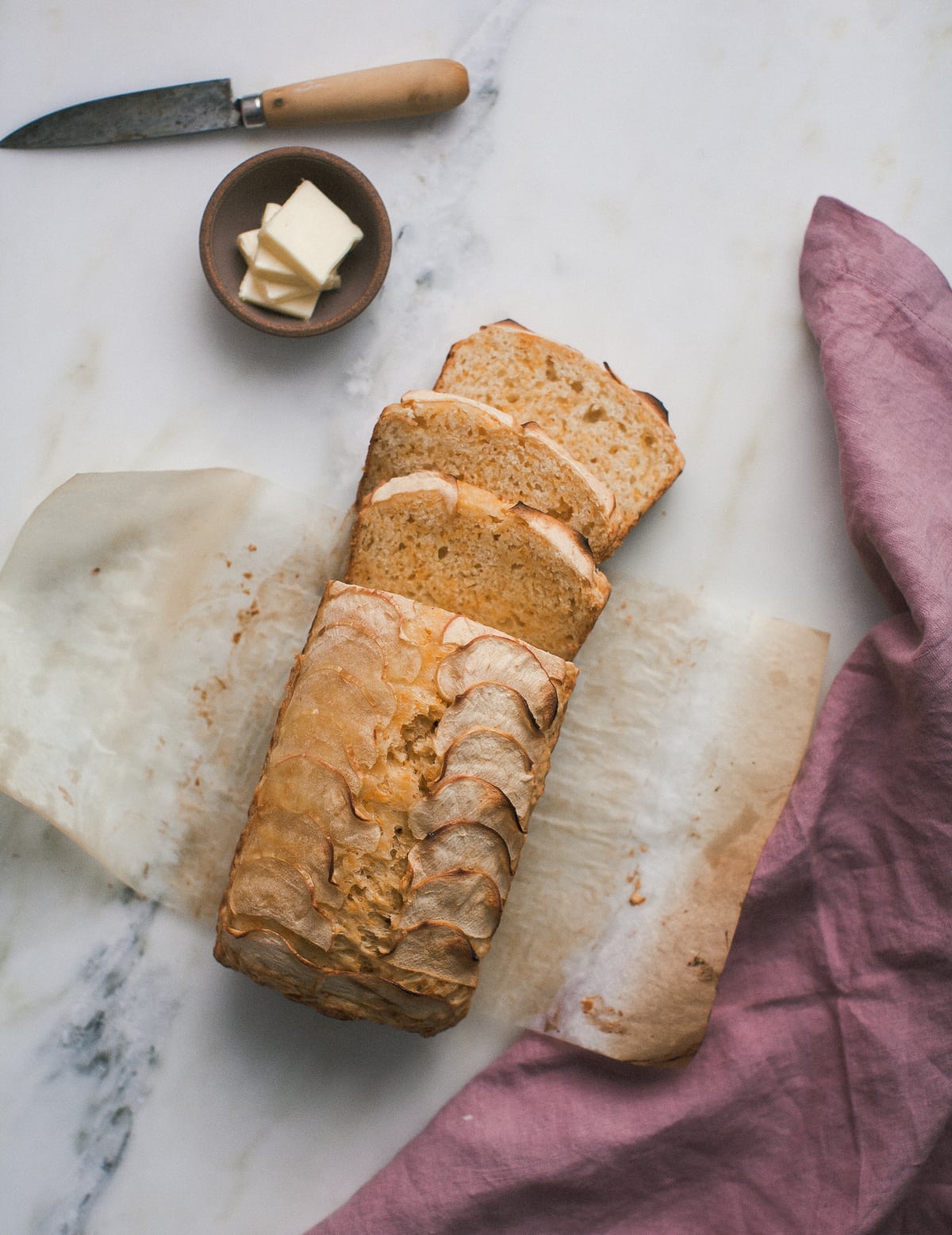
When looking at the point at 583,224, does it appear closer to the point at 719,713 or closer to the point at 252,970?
the point at 719,713

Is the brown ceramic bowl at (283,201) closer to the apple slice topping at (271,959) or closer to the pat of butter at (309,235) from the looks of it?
the pat of butter at (309,235)

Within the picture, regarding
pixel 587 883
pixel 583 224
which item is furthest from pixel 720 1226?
pixel 583 224

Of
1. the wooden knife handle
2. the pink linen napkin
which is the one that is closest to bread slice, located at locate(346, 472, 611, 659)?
the pink linen napkin

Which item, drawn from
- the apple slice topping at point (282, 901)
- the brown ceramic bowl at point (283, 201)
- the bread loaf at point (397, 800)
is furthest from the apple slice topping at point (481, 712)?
the brown ceramic bowl at point (283, 201)

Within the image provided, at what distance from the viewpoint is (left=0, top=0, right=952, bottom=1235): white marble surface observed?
3.05m

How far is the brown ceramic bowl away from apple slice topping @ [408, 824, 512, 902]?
155cm

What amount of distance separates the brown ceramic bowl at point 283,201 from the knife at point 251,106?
18cm

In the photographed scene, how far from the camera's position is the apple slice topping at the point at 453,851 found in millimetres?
2465

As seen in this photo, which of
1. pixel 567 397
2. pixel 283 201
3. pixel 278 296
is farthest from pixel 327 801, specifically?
pixel 283 201

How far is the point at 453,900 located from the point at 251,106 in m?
2.47

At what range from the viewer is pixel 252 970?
2742 mm

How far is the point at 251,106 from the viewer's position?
314cm

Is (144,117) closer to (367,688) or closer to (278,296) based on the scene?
(278,296)

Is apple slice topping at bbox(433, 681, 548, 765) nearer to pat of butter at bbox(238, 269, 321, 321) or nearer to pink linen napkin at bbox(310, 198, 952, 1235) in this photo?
pink linen napkin at bbox(310, 198, 952, 1235)
